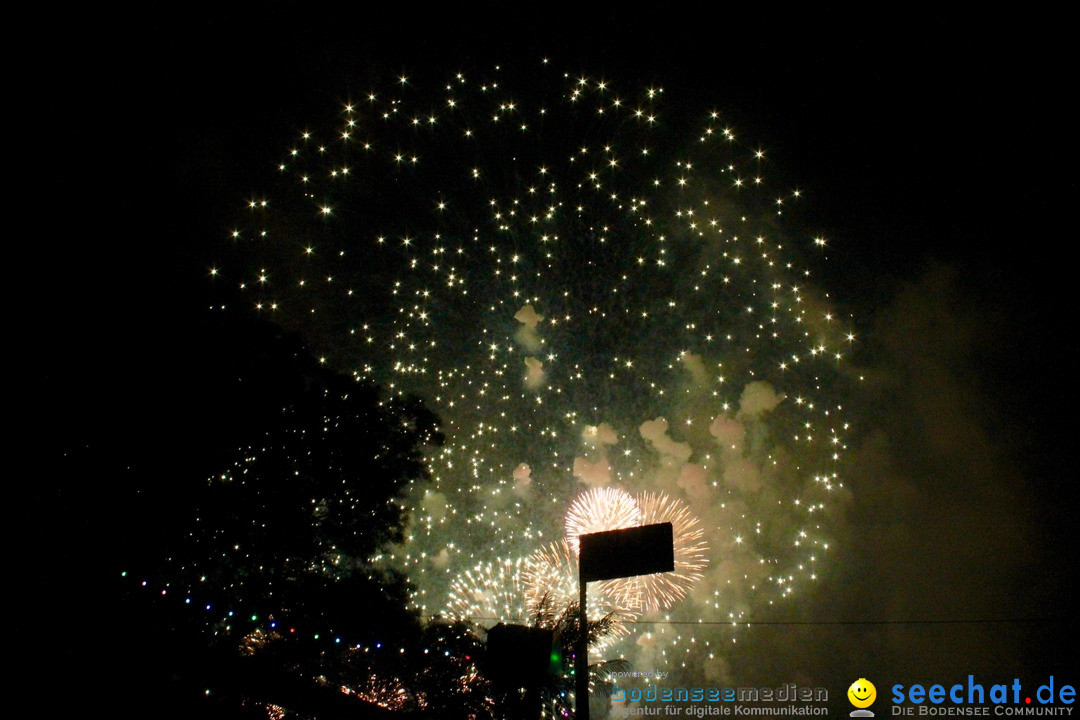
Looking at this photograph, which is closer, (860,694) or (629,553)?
(629,553)

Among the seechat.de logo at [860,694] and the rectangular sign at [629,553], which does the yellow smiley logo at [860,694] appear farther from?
the rectangular sign at [629,553]

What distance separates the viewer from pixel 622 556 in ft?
9.83

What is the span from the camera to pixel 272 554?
231 inches

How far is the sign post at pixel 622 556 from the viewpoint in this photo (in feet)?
9.67

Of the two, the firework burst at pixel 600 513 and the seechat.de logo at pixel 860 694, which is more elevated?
the firework burst at pixel 600 513

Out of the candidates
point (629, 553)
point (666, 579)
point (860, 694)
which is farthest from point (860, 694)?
point (629, 553)

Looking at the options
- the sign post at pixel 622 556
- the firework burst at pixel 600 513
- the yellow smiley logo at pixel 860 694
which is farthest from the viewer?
the yellow smiley logo at pixel 860 694

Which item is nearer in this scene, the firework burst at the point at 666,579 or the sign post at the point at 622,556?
the sign post at the point at 622,556

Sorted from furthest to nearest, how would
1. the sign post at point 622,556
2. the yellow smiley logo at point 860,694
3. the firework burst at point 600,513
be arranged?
the yellow smiley logo at point 860,694, the firework burst at point 600,513, the sign post at point 622,556

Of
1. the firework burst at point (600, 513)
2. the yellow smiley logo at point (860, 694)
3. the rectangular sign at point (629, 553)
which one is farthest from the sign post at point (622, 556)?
the yellow smiley logo at point (860, 694)

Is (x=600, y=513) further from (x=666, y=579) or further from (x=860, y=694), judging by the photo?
(x=860, y=694)

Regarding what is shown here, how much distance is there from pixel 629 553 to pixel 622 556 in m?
0.04

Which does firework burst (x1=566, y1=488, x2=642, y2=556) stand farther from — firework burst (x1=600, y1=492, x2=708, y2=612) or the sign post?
the sign post

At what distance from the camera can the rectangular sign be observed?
2961 millimetres
